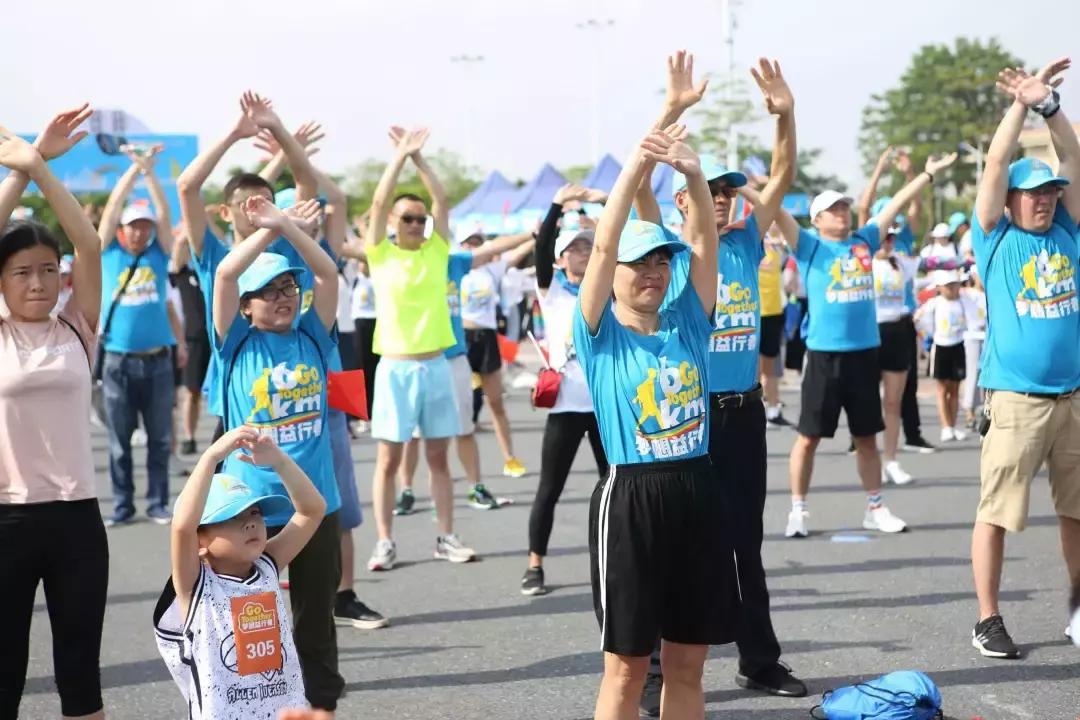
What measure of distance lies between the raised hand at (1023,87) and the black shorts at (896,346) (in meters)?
5.72

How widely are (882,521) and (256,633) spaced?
6.07 meters

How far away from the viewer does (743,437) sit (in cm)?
589

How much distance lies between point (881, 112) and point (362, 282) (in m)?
72.7

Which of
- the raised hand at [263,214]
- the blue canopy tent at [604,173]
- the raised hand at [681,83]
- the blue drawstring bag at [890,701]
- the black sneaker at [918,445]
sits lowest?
the black sneaker at [918,445]

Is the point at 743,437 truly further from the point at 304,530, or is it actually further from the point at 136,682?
the point at 136,682

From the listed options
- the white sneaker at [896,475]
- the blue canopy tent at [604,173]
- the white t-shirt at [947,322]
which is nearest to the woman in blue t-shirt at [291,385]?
the white sneaker at [896,475]

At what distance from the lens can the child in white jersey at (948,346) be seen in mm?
14086

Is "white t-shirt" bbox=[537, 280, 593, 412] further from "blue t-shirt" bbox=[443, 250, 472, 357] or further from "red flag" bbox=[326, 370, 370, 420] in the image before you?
"red flag" bbox=[326, 370, 370, 420]

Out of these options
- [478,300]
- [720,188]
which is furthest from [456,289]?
[720,188]

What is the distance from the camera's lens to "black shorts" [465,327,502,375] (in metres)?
13.1

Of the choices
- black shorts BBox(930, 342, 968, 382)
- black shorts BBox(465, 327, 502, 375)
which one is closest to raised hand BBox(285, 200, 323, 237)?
black shorts BBox(465, 327, 502, 375)

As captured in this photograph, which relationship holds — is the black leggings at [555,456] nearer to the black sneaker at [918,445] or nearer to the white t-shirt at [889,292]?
the white t-shirt at [889,292]

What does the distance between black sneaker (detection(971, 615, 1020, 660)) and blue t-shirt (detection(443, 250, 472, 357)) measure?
12.7ft

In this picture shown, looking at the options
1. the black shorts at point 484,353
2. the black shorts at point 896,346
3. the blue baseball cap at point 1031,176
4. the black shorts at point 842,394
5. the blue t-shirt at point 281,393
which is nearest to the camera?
the blue t-shirt at point 281,393
